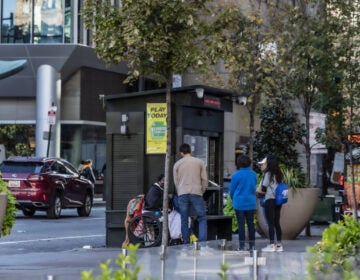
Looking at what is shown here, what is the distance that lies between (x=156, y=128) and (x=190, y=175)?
1689mm

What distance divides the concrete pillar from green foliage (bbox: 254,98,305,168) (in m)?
17.7

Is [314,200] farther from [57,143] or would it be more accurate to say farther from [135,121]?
A: [57,143]

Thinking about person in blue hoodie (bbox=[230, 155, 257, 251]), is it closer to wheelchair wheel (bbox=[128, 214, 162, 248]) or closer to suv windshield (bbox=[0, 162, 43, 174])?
wheelchair wheel (bbox=[128, 214, 162, 248])

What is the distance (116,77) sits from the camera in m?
47.1

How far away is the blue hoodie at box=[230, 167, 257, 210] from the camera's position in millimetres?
16172

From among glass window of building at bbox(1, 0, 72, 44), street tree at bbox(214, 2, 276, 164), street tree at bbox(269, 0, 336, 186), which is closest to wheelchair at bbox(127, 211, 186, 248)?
street tree at bbox(269, 0, 336, 186)

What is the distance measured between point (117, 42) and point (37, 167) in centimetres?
1275

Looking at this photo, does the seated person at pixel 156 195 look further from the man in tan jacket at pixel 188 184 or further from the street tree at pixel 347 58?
the street tree at pixel 347 58

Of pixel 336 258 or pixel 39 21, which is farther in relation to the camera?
pixel 39 21

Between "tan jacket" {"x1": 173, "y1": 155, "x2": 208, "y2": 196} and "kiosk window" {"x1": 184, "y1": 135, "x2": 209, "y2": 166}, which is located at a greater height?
"kiosk window" {"x1": 184, "y1": 135, "x2": 209, "y2": 166}

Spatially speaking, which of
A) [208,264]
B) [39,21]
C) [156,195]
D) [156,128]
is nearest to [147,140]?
[156,128]

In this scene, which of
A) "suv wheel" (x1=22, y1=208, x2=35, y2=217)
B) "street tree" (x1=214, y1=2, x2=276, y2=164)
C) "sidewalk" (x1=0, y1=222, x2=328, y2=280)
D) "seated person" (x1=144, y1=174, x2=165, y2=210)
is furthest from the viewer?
"suv wheel" (x1=22, y1=208, x2=35, y2=217)

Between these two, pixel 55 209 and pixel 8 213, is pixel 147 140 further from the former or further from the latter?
pixel 55 209

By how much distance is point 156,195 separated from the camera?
16.9 m
